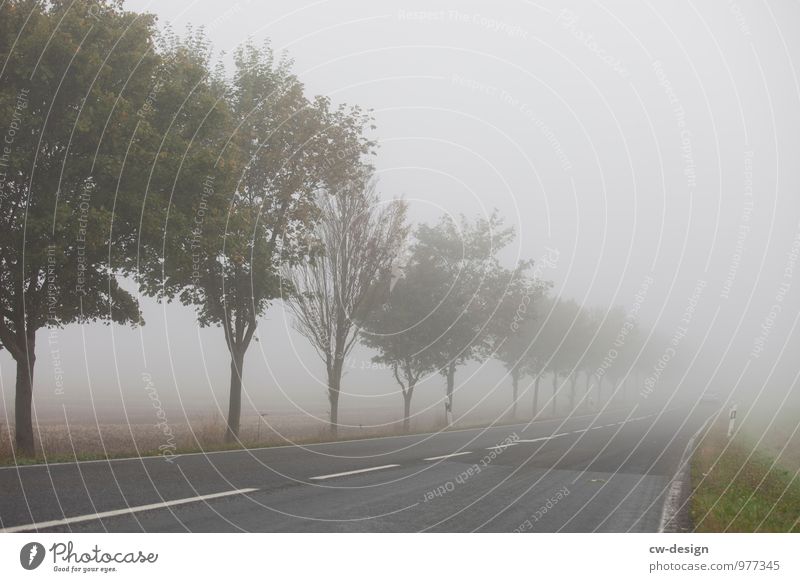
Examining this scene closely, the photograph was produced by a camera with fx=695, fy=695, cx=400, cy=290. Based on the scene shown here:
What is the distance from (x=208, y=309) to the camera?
75.3ft

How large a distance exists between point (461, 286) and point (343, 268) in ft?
34.5

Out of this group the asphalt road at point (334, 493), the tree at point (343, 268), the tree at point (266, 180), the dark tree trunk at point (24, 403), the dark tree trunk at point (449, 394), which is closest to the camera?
the asphalt road at point (334, 493)

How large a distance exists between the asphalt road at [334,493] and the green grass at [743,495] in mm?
699

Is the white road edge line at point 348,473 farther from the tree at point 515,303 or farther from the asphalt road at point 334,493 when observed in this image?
the tree at point 515,303

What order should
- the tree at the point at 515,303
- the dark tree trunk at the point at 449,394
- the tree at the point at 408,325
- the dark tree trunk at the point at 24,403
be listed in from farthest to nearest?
the tree at the point at 515,303
the dark tree trunk at the point at 449,394
the tree at the point at 408,325
the dark tree trunk at the point at 24,403

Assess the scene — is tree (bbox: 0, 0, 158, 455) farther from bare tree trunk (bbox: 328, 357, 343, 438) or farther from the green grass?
bare tree trunk (bbox: 328, 357, 343, 438)

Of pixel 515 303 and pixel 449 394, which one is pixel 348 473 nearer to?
pixel 449 394

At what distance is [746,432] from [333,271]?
2023 cm

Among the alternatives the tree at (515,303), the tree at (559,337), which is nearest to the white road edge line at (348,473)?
the tree at (515,303)

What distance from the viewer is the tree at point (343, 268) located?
29031 millimetres

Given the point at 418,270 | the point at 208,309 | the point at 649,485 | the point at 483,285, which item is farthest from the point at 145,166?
the point at 483,285

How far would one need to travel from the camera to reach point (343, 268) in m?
29.5

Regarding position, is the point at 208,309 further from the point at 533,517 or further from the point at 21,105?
the point at 533,517

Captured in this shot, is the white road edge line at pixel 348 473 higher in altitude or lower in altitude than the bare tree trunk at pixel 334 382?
lower
